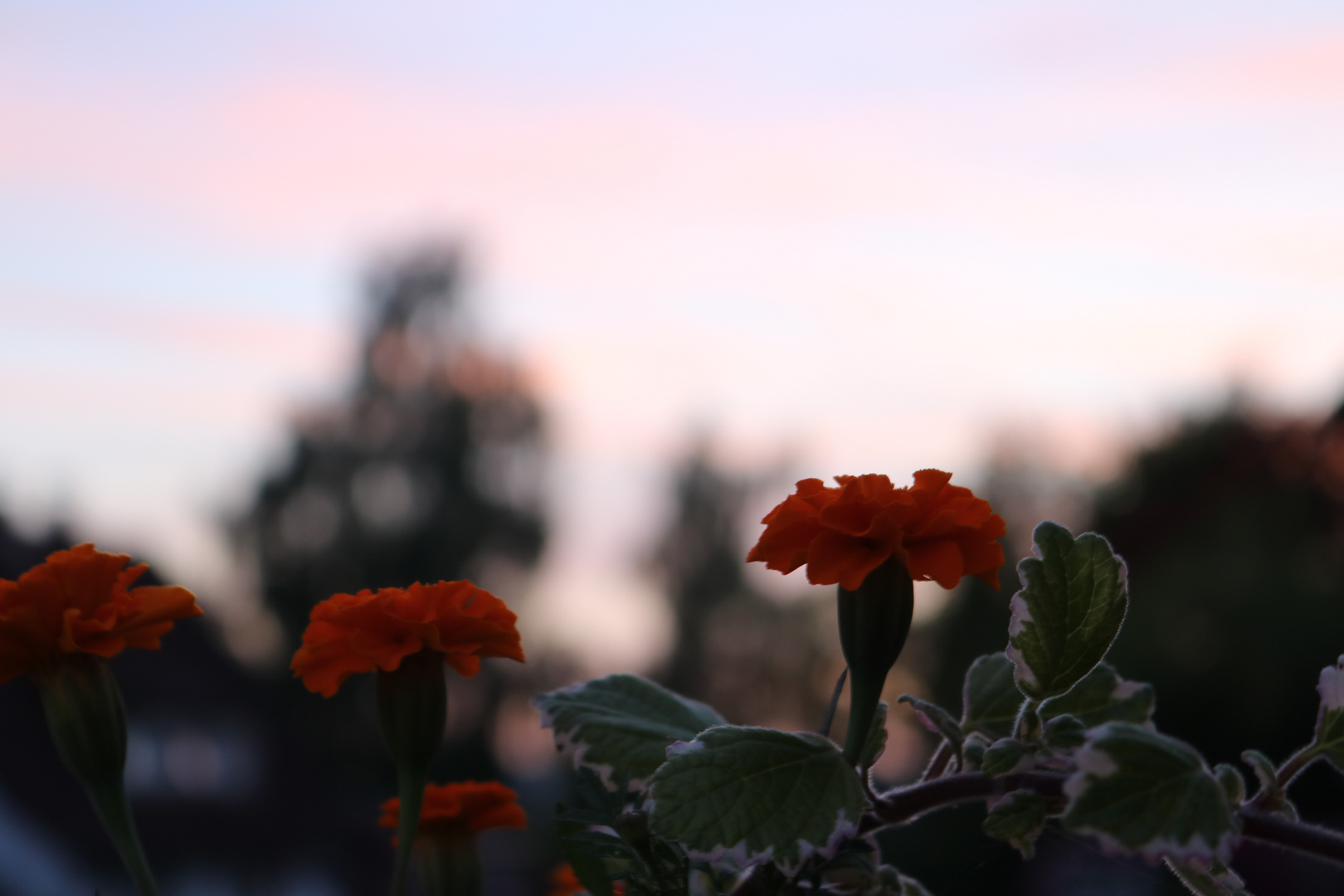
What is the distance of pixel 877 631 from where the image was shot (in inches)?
25.1

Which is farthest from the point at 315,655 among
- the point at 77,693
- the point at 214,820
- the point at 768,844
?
the point at 214,820

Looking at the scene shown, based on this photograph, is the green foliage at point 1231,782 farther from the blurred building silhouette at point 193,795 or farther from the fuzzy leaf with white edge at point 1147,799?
the blurred building silhouette at point 193,795

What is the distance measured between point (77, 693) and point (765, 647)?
682 inches

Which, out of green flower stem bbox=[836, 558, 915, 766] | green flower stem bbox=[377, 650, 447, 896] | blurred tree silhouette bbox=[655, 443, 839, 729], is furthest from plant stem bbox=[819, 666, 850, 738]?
blurred tree silhouette bbox=[655, 443, 839, 729]

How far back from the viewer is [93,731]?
700 millimetres

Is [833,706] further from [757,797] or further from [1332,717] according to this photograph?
[1332,717]

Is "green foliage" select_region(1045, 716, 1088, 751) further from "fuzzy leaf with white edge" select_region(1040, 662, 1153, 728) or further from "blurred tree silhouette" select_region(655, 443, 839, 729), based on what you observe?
"blurred tree silhouette" select_region(655, 443, 839, 729)

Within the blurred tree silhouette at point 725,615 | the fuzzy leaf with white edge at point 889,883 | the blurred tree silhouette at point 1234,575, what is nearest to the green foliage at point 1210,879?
the fuzzy leaf with white edge at point 889,883

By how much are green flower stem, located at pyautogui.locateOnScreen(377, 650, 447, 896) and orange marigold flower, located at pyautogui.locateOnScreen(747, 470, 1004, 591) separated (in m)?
0.21

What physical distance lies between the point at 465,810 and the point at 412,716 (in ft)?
0.48

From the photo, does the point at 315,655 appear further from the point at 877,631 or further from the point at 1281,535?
the point at 1281,535

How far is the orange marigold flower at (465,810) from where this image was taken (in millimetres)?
810

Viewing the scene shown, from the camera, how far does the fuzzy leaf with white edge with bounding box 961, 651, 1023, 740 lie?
0.74m

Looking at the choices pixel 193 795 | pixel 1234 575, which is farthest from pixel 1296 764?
pixel 193 795
